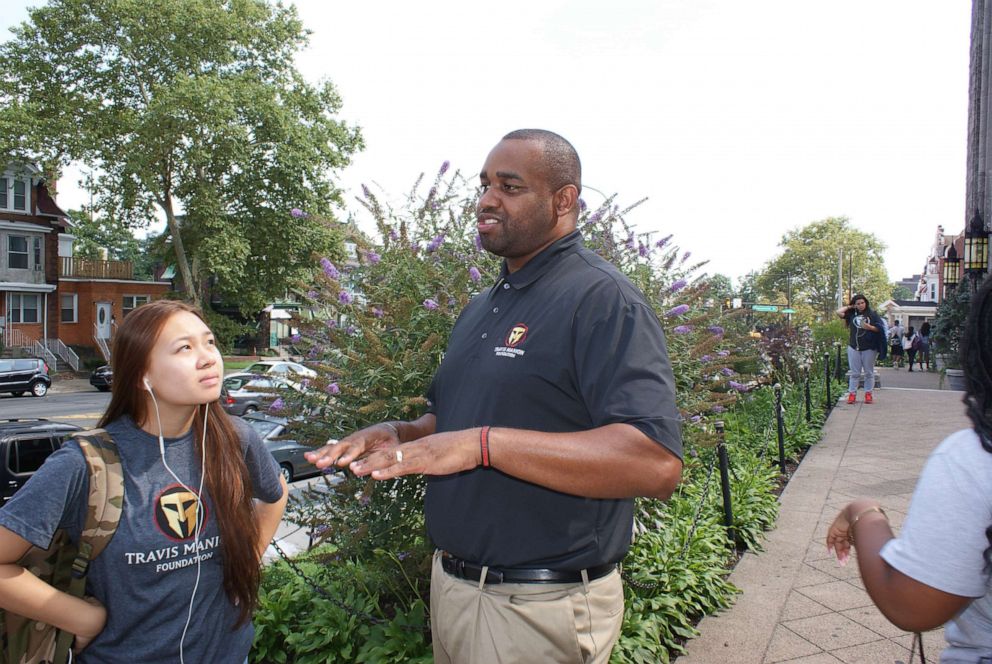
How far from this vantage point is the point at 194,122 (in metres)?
27.5

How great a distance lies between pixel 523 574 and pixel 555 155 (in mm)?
1185

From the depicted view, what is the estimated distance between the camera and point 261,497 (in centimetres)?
244

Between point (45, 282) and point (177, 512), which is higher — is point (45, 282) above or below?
above

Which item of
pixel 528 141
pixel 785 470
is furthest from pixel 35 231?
pixel 528 141

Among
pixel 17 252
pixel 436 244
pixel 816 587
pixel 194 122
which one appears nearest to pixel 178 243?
pixel 194 122

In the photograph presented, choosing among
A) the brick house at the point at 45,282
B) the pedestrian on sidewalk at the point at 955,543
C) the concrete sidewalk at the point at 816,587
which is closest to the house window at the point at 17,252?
the brick house at the point at 45,282

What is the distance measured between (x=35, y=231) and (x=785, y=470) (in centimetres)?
3713

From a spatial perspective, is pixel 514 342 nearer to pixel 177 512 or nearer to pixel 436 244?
pixel 177 512

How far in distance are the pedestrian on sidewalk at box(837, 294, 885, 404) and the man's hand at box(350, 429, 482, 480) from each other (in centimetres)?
1181

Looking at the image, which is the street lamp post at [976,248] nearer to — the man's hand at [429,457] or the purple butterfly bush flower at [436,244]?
the purple butterfly bush flower at [436,244]

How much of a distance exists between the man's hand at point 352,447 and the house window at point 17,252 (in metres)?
38.8

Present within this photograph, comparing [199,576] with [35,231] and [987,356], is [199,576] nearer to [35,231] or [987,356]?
[987,356]

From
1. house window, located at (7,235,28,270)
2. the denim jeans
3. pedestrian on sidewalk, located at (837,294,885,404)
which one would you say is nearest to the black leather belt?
pedestrian on sidewalk, located at (837,294,885,404)

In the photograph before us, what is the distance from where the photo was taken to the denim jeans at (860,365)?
12.8m
